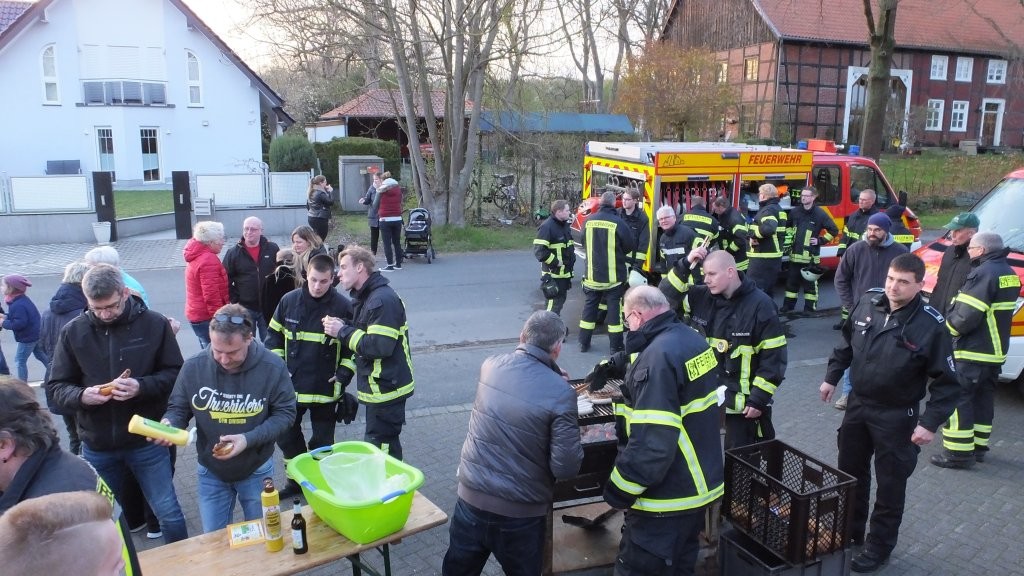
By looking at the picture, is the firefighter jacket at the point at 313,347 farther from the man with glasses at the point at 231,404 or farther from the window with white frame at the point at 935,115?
the window with white frame at the point at 935,115

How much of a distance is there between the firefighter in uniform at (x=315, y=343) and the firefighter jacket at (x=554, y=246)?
453 cm

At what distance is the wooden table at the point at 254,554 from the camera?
Answer: 346cm

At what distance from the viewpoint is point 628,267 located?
9383 mm

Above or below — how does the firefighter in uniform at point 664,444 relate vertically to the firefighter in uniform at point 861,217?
below

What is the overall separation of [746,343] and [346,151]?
2036 cm

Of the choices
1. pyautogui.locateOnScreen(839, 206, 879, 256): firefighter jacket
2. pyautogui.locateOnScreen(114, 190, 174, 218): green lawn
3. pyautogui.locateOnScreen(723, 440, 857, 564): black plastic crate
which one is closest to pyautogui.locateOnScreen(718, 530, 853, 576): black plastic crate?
pyautogui.locateOnScreen(723, 440, 857, 564): black plastic crate

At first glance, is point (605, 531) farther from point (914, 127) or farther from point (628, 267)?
point (914, 127)

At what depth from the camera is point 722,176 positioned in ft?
36.2

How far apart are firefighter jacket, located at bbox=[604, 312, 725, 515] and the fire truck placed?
6.71 meters

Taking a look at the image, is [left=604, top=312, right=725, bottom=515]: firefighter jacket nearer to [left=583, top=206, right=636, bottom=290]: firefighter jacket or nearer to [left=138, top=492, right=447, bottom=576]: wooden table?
[left=138, top=492, right=447, bottom=576]: wooden table

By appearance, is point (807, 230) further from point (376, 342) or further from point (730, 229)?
point (376, 342)

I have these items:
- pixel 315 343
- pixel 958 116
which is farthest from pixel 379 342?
pixel 958 116

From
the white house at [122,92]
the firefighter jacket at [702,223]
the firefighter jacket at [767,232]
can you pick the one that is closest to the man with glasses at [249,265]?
the firefighter jacket at [702,223]

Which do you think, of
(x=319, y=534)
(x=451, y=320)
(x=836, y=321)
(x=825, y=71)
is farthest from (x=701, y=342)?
(x=825, y=71)
